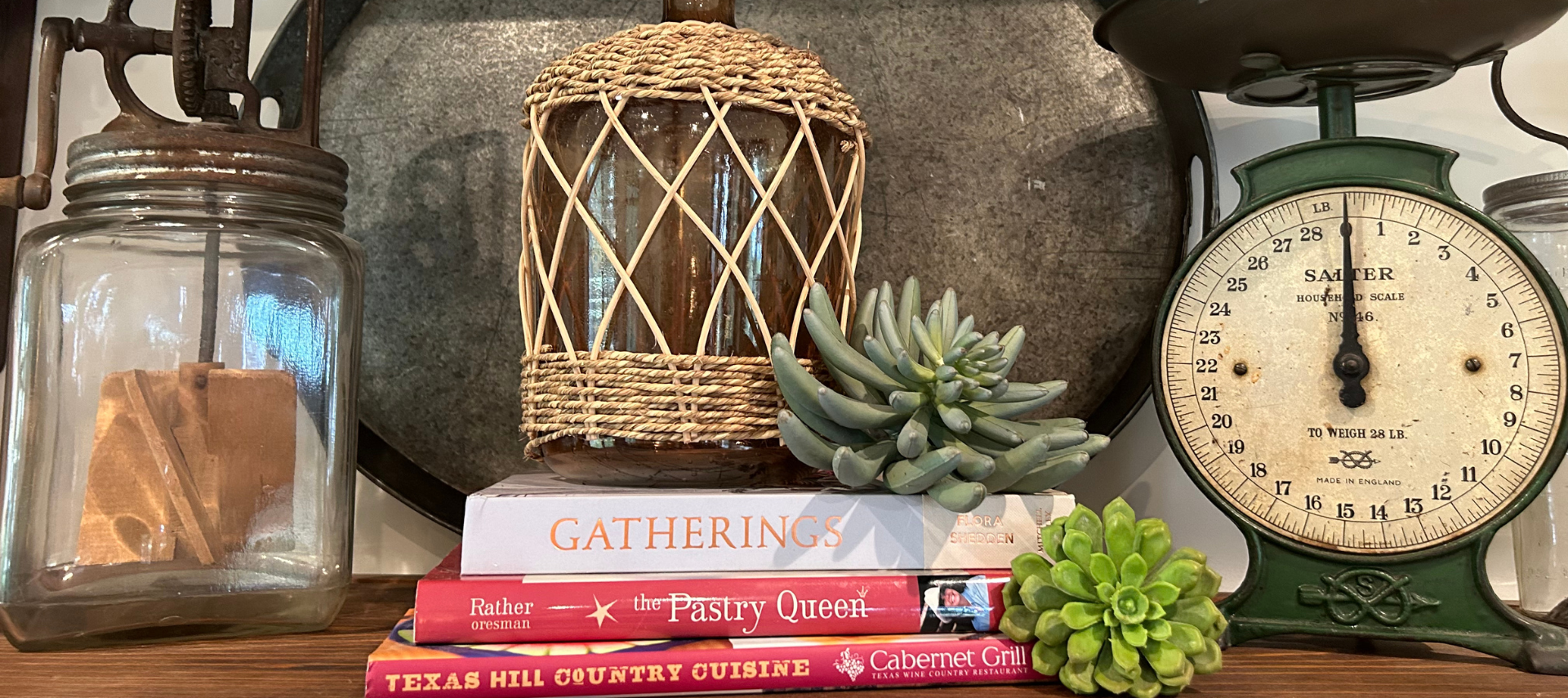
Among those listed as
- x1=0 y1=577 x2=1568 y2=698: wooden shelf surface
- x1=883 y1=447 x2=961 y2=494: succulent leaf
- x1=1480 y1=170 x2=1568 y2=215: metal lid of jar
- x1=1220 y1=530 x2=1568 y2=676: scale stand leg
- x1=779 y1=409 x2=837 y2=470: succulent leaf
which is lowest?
x1=0 y1=577 x2=1568 y2=698: wooden shelf surface

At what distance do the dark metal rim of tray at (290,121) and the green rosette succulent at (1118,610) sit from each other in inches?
12.3

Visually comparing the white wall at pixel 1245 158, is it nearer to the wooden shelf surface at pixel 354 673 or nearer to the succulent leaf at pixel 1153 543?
the wooden shelf surface at pixel 354 673

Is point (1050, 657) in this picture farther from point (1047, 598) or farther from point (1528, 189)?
point (1528, 189)

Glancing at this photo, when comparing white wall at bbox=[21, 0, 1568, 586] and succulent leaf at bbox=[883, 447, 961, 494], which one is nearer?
succulent leaf at bbox=[883, 447, 961, 494]

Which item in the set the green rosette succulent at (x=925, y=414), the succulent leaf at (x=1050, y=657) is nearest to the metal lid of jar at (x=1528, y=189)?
the green rosette succulent at (x=925, y=414)

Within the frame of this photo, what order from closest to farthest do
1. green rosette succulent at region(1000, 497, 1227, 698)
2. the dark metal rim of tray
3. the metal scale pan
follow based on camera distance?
green rosette succulent at region(1000, 497, 1227, 698), the metal scale pan, the dark metal rim of tray

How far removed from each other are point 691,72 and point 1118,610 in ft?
1.24

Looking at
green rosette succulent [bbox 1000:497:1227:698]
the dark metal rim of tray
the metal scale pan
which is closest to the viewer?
green rosette succulent [bbox 1000:497:1227:698]

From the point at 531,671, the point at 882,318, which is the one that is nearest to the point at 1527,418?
the point at 882,318

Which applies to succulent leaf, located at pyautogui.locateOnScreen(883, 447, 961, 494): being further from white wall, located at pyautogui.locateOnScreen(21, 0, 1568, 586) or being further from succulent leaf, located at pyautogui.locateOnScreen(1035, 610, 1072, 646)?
white wall, located at pyautogui.locateOnScreen(21, 0, 1568, 586)

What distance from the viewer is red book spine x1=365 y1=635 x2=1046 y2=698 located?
0.49 metres

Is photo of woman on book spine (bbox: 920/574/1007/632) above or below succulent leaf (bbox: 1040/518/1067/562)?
below

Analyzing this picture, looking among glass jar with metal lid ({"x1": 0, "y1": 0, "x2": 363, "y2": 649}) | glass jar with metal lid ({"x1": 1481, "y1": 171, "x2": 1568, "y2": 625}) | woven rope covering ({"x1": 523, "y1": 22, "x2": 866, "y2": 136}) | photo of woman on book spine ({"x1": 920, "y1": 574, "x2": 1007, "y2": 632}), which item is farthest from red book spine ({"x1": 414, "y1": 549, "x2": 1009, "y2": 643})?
glass jar with metal lid ({"x1": 1481, "y1": 171, "x2": 1568, "y2": 625})

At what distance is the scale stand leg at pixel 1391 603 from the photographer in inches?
22.1
